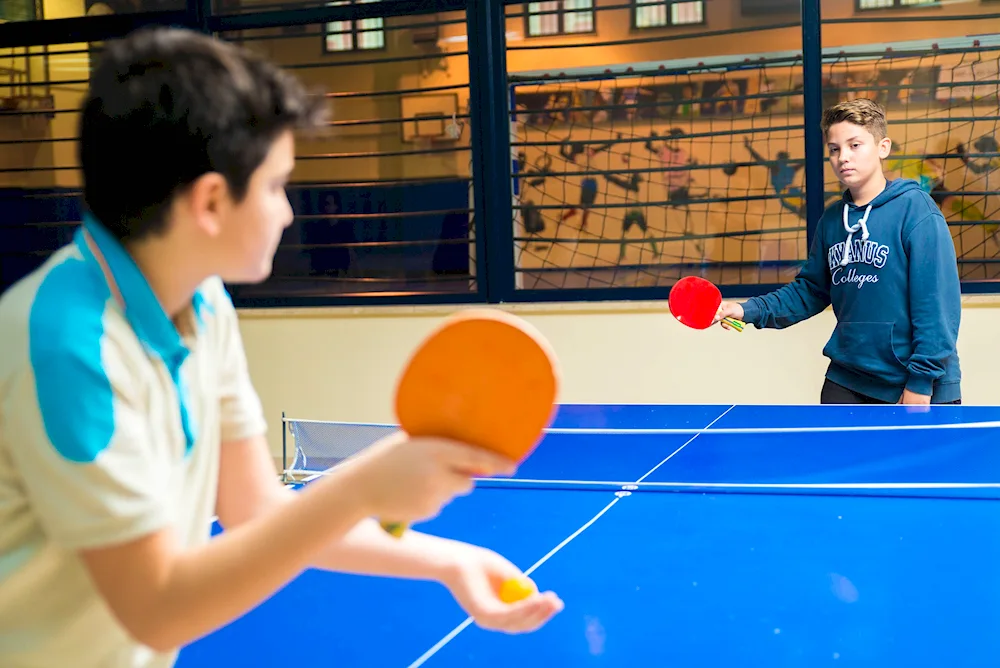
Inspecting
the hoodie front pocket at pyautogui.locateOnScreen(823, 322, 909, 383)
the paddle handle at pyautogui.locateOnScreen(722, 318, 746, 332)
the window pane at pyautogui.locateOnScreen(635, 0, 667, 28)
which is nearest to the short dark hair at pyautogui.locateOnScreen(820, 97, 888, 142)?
the hoodie front pocket at pyautogui.locateOnScreen(823, 322, 909, 383)

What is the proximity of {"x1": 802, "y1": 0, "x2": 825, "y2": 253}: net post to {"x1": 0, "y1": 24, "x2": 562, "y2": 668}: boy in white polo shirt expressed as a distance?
3.89 metres

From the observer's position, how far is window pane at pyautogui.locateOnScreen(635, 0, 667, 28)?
4.68m

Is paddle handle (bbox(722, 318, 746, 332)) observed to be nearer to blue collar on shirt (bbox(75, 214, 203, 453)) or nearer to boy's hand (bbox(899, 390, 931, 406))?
boy's hand (bbox(899, 390, 931, 406))

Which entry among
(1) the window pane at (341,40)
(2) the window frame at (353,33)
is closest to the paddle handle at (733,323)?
(2) the window frame at (353,33)

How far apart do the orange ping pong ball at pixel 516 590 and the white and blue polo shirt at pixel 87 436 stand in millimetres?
253

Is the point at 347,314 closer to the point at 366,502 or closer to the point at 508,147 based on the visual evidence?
the point at 508,147

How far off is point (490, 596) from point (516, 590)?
1.1 inches

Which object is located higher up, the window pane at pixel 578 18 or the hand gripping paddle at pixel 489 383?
the window pane at pixel 578 18

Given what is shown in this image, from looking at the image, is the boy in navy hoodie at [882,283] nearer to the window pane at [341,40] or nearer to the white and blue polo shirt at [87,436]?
the white and blue polo shirt at [87,436]

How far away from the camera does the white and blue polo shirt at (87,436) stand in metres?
0.69

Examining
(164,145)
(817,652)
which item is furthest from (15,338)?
(817,652)

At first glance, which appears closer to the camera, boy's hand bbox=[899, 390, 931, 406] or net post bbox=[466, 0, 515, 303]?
boy's hand bbox=[899, 390, 931, 406]

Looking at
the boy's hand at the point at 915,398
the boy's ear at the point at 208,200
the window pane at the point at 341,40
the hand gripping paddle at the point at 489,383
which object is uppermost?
the window pane at the point at 341,40

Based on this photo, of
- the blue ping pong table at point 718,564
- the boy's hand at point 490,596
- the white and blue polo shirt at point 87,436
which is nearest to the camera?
the white and blue polo shirt at point 87,436
